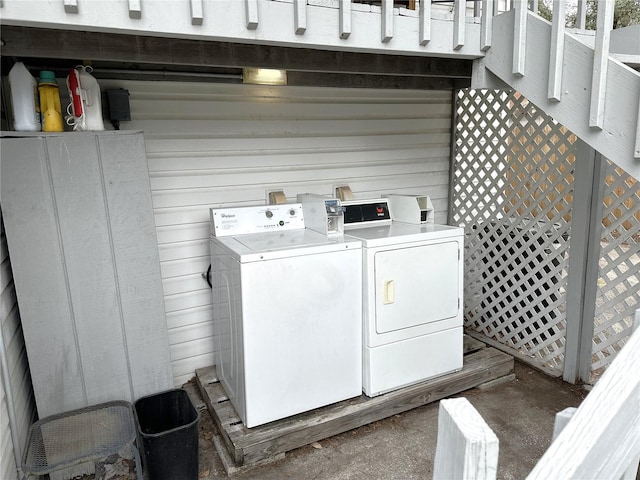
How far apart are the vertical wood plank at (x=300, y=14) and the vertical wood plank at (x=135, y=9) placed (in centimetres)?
63

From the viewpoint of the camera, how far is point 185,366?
3344 mm

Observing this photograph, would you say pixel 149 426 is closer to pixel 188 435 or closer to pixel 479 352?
pixel 188 435

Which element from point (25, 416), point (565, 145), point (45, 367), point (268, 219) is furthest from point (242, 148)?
point (565, 145)

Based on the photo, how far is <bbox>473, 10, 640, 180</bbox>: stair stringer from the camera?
1.83 m

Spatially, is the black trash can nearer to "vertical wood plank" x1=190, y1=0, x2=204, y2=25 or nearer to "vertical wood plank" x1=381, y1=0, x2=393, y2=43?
"vertical wood plank" x1=190, y1=0, x2=204, y2=25

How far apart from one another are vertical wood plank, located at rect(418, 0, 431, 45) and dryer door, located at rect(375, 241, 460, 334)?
1.18 meters

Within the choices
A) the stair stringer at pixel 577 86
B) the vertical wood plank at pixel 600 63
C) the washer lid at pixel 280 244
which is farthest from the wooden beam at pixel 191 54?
the vertical wood plank at pixel 600 63

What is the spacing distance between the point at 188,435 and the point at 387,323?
1.29 metres

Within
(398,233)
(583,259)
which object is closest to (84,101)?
(398,233)

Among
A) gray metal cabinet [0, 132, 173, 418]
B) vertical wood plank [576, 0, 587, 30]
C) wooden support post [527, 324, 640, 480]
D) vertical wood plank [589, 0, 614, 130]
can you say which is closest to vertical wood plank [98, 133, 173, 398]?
gray metal cabinet [0, 132, 173, 418]

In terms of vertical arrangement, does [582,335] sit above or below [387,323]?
below

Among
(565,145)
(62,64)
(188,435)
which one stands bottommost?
(188,435)

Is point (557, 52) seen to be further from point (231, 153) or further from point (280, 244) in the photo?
point (231, 153)

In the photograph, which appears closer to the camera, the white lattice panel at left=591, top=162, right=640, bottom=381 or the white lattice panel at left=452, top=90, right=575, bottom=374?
the white lattice panel at left=591, top=162, right=640, bottom=381
